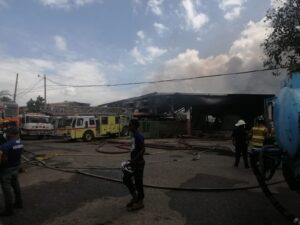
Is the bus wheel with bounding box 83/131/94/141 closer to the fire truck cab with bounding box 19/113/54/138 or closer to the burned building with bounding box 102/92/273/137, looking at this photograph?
the fire truck cab with bounding box 19/113/54/138

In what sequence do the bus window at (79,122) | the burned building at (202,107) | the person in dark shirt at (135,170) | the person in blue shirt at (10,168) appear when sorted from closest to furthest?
the person in blue shirt at (10,168), the person in dark shirt at (135,170), the bus window at (79,122), the burned building at (202,107)

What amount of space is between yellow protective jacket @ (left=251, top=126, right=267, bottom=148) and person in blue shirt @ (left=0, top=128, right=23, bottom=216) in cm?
740

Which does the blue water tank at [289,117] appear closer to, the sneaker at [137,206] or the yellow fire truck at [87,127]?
the sneaker at [137,206]

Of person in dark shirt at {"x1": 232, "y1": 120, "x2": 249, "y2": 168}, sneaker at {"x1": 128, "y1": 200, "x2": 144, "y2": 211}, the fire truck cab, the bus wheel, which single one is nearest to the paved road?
sneaker at {"x1": 128, "y1": 200, "x2": 144, "y2": 211}

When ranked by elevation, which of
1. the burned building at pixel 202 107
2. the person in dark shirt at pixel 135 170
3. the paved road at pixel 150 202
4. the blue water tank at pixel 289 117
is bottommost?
the paved road at pixel 150 202

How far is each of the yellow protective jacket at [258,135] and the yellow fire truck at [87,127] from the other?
70.3 ft

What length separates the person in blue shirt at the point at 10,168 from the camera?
724cm

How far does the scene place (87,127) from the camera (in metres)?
32.8

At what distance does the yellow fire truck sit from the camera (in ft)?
105

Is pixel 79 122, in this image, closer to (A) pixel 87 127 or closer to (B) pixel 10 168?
(A) pixel 87 127

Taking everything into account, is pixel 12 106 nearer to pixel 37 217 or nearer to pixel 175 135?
pixel 175 135

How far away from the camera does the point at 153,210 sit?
765 centimetres

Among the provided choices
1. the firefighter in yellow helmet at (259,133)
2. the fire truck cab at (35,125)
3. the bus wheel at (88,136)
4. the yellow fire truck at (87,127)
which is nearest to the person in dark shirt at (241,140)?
the firefighter in yellow helmet at (259,133)

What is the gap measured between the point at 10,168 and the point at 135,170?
237cm
